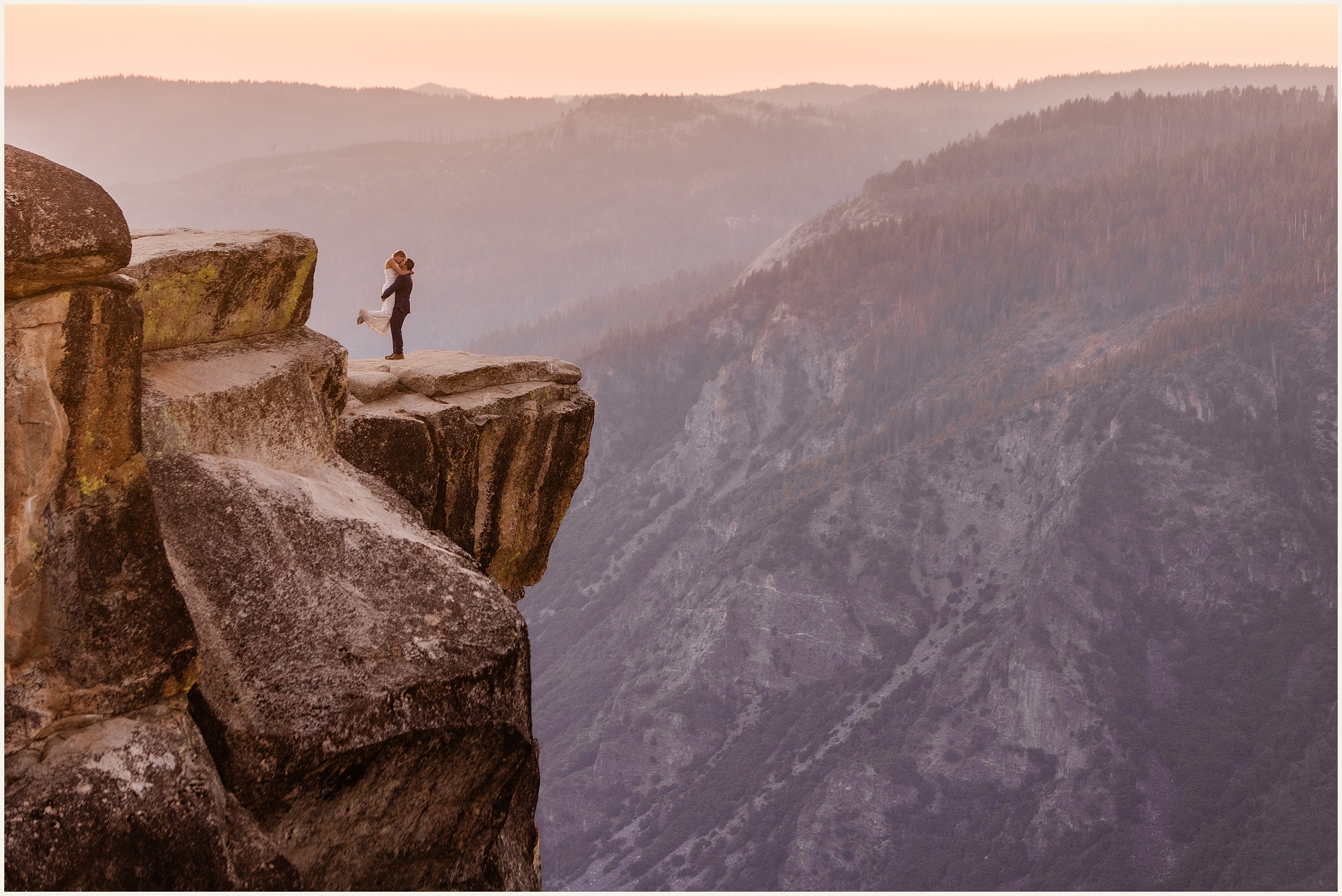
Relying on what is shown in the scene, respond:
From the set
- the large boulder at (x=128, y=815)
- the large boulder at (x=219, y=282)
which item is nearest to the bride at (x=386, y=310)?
the large boulder at (x=219, y=282)

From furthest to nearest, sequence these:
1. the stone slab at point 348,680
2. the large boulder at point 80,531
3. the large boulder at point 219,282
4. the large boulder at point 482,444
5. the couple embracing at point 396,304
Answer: the couple embracing at point 396,304 < the large boulder at point 482,444 < the large boulder at point 219,282 < the stone slab at point 348,680 < the large boulder at point 80,531

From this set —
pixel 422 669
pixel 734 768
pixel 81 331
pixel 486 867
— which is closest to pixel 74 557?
pixel 81 331

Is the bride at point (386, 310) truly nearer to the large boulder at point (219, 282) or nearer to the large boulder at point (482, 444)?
the large boulder at point (482, 444)

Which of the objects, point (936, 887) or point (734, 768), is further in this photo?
point (734, 768)

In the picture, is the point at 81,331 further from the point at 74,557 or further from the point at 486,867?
the point at 486,867

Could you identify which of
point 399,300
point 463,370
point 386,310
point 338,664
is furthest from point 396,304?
point 338,664

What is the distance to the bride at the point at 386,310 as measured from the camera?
25984mm

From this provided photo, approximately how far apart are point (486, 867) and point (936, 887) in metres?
167

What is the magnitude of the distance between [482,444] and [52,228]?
39.6ft

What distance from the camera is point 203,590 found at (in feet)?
50.5

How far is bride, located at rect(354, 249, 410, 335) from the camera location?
26.0 metres

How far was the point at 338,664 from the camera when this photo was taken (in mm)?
15195

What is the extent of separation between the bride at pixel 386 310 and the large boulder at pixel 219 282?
399 cm

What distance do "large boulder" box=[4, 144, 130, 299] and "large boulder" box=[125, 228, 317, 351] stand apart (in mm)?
5013
